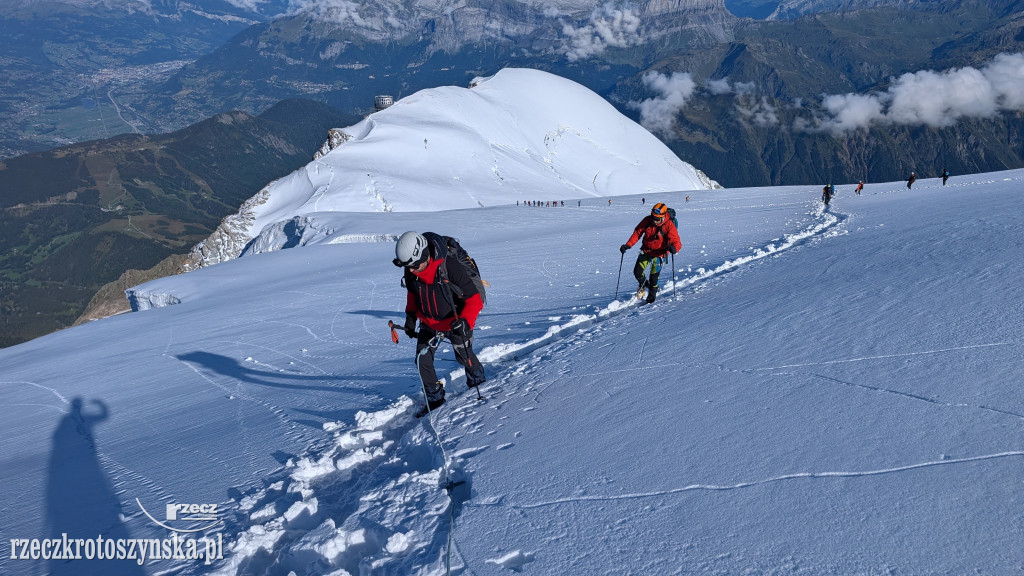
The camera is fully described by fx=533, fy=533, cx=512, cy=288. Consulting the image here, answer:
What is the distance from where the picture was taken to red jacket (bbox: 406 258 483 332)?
21.2 ft

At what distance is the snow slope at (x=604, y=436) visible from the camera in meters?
3.48

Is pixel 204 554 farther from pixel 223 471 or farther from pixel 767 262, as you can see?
pixel 767 262

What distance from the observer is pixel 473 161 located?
69.2 meters

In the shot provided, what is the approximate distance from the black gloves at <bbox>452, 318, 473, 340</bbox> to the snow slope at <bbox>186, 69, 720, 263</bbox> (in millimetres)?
31489

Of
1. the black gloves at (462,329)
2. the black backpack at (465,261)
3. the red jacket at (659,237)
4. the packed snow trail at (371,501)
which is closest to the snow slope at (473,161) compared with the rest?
the red jacket at (659,237)

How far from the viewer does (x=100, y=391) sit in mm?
9797

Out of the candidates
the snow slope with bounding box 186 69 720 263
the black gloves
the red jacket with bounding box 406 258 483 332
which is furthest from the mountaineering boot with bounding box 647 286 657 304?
the snow slope with bounding box 186 69 720 263

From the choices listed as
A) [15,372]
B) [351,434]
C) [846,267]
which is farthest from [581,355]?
[15,372]

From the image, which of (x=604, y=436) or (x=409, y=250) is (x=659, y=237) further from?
(x=604, y=436)

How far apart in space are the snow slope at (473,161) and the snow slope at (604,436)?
92.2ft

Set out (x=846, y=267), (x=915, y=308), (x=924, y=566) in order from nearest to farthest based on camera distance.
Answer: (x=924, y=566) < (x=915, y=308) < (x=846, y=267)

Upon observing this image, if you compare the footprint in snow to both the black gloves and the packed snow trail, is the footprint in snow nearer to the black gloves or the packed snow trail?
the packed snow trail

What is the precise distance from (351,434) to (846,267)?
9.84 metres

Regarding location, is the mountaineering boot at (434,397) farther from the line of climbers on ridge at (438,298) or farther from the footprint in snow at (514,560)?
the footprint in snow at (514,560)
